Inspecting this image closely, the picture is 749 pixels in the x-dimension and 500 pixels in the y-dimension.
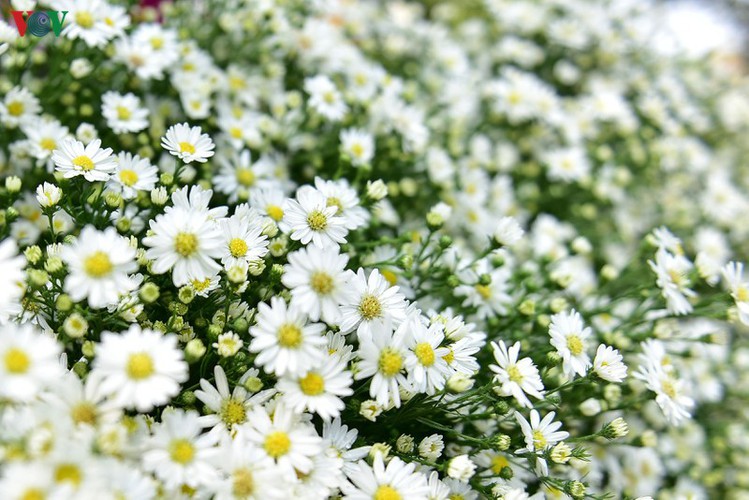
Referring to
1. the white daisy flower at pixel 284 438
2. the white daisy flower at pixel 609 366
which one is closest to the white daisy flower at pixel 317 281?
the white daisy flower at pixel 284 438

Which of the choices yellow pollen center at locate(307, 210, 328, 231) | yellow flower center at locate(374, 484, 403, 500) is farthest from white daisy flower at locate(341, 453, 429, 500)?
yellow pollen center at locate(307, 210, 328, 231)

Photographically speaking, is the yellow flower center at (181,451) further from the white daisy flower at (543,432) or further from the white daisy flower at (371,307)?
the white daisy flower at (543,432)

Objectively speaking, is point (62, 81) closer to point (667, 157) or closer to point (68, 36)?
point (68, 36)

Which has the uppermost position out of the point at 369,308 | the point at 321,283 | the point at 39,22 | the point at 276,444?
the point at 39,22

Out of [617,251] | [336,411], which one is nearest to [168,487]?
[336,411]

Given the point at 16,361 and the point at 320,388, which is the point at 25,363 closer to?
the point at 16,361

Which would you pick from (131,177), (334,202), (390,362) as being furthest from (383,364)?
(131,177)
